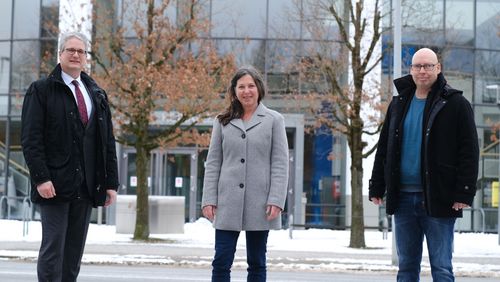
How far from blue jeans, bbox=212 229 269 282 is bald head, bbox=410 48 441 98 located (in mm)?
1575

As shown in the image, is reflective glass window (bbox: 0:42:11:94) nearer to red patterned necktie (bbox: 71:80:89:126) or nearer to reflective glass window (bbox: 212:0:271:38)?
reflective glass window (bbox: 212:0:271:38)

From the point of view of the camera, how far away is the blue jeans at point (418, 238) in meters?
5.69

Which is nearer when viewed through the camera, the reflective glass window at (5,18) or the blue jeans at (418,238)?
the blue jeans at (418,238)

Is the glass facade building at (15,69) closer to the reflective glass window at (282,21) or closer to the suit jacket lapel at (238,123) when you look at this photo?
the reflective glass window at (282,21)

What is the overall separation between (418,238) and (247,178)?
52.7 inches

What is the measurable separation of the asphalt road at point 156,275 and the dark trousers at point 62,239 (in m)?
5.08

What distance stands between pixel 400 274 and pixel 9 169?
2347cm

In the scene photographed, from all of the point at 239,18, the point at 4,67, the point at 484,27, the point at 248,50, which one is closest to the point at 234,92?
the point at 248,50

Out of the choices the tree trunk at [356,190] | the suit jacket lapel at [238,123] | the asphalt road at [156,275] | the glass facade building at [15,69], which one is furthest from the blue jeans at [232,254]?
the glass facade building at [15,69]

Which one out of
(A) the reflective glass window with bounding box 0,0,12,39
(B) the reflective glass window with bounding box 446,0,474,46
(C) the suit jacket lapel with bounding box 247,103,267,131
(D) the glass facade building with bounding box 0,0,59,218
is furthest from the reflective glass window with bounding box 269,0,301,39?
(C) the suit jacket lapel with bounding box 247,103,267,131

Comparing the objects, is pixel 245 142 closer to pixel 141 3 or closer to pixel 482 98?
pixel 141 3

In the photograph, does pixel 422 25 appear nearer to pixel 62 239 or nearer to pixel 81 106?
pixel 81 106

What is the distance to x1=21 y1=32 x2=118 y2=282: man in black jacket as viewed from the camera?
5.52 m

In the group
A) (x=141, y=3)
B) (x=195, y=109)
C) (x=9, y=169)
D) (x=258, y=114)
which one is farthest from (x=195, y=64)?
(x=258, y=114)
